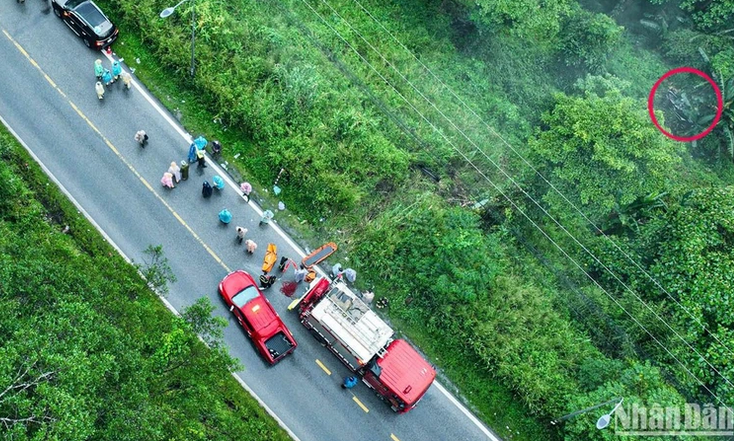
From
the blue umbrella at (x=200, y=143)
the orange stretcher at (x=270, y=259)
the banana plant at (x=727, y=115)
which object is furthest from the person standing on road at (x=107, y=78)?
the banana plant at (x=727, y=115)

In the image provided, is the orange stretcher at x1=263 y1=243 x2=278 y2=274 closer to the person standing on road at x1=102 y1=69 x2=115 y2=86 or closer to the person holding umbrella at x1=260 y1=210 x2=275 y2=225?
the person holding umbrella at x1=260 y1=210 x2=275 y2=225

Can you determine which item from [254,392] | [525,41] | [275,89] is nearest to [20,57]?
[275,89]

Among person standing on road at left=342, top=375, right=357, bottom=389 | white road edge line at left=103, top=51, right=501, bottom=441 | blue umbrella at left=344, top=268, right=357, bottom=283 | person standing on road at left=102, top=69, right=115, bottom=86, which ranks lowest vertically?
person standing on road at left=342, top=375, right=357, bottom=389

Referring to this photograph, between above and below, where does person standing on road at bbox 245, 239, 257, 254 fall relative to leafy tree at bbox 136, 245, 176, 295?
above

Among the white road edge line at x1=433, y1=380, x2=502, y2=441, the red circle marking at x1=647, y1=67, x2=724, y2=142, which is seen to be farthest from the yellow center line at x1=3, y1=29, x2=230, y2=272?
the red circle marking at x1=647, y1=67, x2=724, y2=142

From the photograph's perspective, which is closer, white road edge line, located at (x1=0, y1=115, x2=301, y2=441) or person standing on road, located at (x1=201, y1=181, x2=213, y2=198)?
white road edge line, located at (x1=0, y1=115, x2=301, y2=441)

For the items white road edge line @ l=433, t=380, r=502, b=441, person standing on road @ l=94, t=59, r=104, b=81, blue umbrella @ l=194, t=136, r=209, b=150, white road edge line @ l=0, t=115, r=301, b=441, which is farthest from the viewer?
person standing on road @ l=94, t=59, r=104, b=81

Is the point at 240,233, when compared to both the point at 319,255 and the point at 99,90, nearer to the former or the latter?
the point at 319,255
